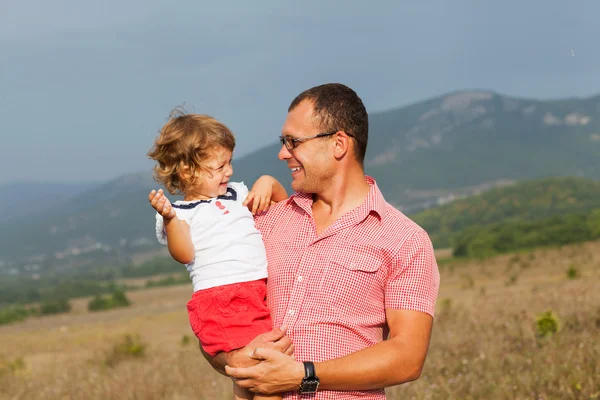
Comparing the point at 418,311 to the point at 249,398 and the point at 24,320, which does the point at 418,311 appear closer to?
the point at 249,398

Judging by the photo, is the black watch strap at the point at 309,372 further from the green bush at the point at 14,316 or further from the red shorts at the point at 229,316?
the green bush at the point at 14,316

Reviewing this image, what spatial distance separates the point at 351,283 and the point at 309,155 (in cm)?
73

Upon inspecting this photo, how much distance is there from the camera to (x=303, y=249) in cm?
412

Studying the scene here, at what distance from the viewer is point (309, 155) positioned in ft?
13.9

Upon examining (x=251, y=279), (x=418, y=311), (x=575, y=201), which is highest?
(x=251, y=279)

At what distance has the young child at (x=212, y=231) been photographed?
157 inches

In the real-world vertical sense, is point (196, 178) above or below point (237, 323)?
above

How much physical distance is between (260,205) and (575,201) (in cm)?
16202

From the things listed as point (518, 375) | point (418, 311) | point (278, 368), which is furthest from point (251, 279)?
point (518, 375)

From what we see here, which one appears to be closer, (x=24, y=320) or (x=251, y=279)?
(x=251, y=279)

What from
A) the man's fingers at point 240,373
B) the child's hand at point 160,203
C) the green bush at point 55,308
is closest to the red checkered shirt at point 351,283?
the man's fingers at point 240,373

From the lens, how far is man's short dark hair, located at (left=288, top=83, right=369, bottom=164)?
4.23 m

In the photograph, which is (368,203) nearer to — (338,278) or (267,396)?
(338,278)

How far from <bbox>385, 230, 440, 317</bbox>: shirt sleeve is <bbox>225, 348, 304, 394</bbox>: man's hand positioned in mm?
583
